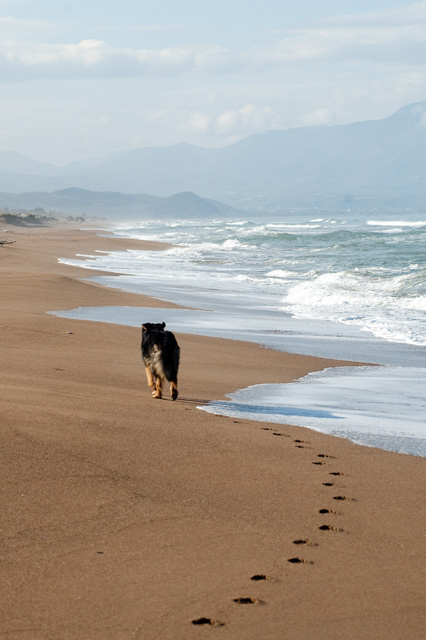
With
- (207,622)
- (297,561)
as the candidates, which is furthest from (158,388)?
(207,622)

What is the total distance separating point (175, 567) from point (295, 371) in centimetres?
685

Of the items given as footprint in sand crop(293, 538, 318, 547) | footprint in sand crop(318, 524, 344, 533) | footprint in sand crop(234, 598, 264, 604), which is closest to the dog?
footprint in sand crop(318, 524, 344, 533)

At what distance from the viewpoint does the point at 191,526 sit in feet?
14.5

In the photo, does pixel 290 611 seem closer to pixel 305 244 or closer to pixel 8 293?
pixel 8 293

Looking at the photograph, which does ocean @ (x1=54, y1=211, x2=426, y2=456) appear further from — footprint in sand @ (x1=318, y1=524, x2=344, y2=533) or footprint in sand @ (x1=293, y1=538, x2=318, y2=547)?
footprint in sand @ (x1=293, y1=538, x2=318, y2=547)

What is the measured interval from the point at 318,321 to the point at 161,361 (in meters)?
8.69

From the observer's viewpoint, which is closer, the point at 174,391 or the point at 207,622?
the point at 207,622

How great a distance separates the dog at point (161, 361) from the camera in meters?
8.00

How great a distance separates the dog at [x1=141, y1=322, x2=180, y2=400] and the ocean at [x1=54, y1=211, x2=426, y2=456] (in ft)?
1.66

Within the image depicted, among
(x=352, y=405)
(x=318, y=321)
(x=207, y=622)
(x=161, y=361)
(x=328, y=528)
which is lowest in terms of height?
(x=207, y=622)

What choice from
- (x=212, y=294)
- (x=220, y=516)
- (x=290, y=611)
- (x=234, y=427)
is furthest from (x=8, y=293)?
(x=290, y=611)

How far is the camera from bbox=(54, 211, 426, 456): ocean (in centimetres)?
780

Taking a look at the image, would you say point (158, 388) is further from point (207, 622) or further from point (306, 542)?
point (207, 622)

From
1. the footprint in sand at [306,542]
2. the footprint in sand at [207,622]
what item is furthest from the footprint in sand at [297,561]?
the footprint in sand at [207,622]
